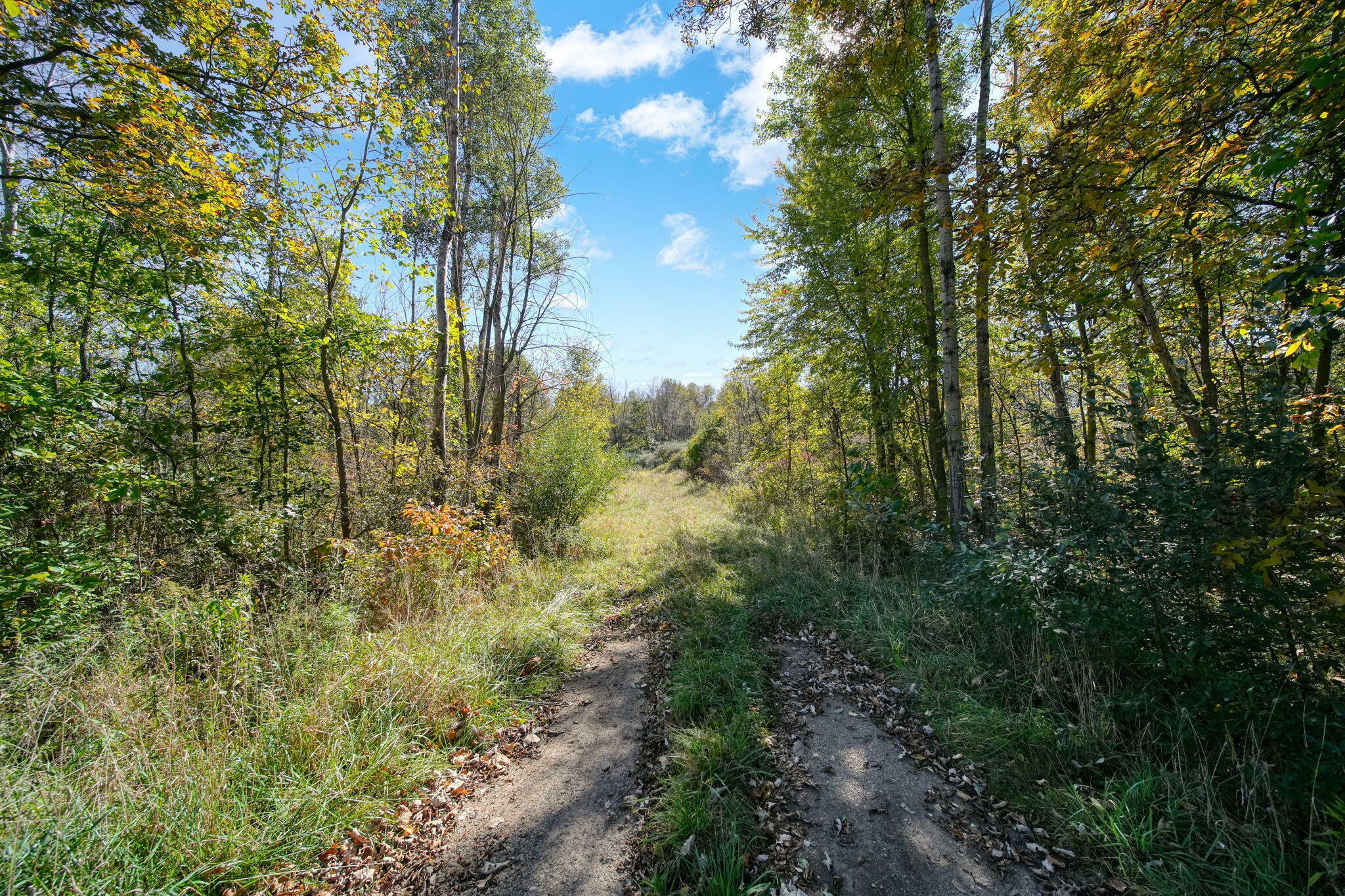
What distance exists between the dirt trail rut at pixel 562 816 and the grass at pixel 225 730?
21.3 inches

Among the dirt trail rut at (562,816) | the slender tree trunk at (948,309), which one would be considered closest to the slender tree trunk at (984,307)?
the slender tree trunk at (948,309)

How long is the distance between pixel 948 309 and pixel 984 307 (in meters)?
0.37

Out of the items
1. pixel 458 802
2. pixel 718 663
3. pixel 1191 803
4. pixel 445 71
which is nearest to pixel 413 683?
pixel 458 802

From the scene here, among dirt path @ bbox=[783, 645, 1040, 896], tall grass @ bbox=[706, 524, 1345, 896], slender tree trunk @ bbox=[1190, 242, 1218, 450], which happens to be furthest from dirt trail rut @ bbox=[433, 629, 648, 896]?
slender tree trunk @ bbox=[1190, 242, 1218, 450]

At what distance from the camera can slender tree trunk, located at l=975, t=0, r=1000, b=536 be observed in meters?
3.52

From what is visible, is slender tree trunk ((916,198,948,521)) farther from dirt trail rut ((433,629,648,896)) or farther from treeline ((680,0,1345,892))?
dirt trail rut ((433,629,648,896))

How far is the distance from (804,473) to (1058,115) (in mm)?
7050

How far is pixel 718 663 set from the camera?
4078 mm

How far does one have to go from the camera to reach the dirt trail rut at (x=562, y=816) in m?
2.32

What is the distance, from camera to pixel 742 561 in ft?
23.9

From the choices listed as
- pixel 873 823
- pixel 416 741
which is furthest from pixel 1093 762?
pixel 416 741

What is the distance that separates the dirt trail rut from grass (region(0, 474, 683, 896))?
1.77 ft

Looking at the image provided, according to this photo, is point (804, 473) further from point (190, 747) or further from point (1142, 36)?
point (190, 747)

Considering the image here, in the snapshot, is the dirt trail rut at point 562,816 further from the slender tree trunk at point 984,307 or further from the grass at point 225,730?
the slender tree trunk at point 984,307
